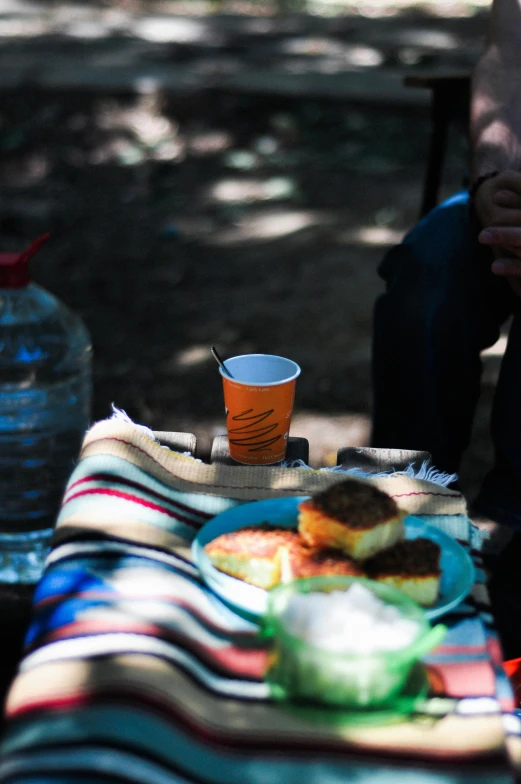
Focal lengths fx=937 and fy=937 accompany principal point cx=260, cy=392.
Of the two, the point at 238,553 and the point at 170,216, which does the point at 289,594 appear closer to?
the point at 238,553

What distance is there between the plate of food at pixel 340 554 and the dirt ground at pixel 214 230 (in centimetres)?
156

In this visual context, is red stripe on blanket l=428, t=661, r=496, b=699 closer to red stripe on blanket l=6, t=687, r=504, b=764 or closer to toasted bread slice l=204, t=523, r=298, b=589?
red stripe on blanket l=6, t=687, r=504, b=764

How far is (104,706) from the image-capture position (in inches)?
43.4

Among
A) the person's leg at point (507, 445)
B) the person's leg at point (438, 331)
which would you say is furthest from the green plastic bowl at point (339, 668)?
the person's leg at point (438, 331)

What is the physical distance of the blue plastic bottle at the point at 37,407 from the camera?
293 centimetres

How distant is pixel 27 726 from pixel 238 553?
0.41m

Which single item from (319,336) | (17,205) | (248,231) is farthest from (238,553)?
(17,205)

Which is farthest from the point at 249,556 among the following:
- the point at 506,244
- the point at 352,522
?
the point at 506,244

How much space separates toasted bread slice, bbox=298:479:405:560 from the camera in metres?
1.38

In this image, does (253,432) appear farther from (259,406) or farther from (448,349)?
(448,349)

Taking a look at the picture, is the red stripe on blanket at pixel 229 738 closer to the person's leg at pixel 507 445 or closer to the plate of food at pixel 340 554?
the plate of food at pixel 340 554

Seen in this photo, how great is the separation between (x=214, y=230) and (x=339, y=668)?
4.42 metres

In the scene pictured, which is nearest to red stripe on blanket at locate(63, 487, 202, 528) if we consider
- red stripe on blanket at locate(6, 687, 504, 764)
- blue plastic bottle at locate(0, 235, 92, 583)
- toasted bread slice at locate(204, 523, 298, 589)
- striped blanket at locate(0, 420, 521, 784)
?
striped blanket at locate(0, 420, 521, 784)

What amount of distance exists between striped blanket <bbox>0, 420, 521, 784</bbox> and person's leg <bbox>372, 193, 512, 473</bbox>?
3.38ft
